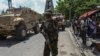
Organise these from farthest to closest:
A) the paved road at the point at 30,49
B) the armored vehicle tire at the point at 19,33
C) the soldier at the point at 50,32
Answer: the armored vehicle tire at the point at 19,33 < the paved road at the point at 30,49 < the soldier at the point at 50,32

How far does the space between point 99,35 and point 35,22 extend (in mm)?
7404

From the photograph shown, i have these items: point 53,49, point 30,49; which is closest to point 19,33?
point 30,49

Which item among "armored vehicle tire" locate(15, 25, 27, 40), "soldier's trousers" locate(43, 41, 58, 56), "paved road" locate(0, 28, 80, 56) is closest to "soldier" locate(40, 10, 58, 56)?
"soldier's trousers" locate(43, 41, 58, 56)

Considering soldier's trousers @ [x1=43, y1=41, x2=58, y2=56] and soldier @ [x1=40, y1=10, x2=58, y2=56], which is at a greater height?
soldier @ [x1=40, y1=10, x2=58, y2=56]

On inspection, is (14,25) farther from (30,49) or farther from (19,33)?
(30,49)

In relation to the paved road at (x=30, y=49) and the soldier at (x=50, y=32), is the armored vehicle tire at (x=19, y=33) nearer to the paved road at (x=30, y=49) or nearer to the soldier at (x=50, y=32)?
the paved road at (x=30, y=49)

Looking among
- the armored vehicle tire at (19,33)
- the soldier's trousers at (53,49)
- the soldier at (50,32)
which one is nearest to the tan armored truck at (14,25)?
the armored vehicle tire at (19,33)

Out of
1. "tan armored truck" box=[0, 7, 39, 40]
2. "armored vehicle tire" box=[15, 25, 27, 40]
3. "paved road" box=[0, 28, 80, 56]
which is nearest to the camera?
"paved road" box=[0, 28, 80, 56]

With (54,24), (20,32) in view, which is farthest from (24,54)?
(20,32)

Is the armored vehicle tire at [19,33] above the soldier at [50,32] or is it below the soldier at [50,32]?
below

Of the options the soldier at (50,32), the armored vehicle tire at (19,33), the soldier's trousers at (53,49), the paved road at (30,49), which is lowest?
the paved road at (30,49)

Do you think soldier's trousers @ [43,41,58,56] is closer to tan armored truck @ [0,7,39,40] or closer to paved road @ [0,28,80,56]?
paved road @ [0,28,80,56]

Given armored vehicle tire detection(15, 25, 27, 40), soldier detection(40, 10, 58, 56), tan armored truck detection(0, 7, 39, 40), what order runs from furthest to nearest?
tan armored truck detection(0, 7, 39, 40) < armored vehicle tire detection(15, 25, 27, 40) < soldier detection(40, 10, 58, 56)

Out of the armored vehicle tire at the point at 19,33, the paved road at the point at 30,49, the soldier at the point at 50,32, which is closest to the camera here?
the soldier at the point at 50,32
